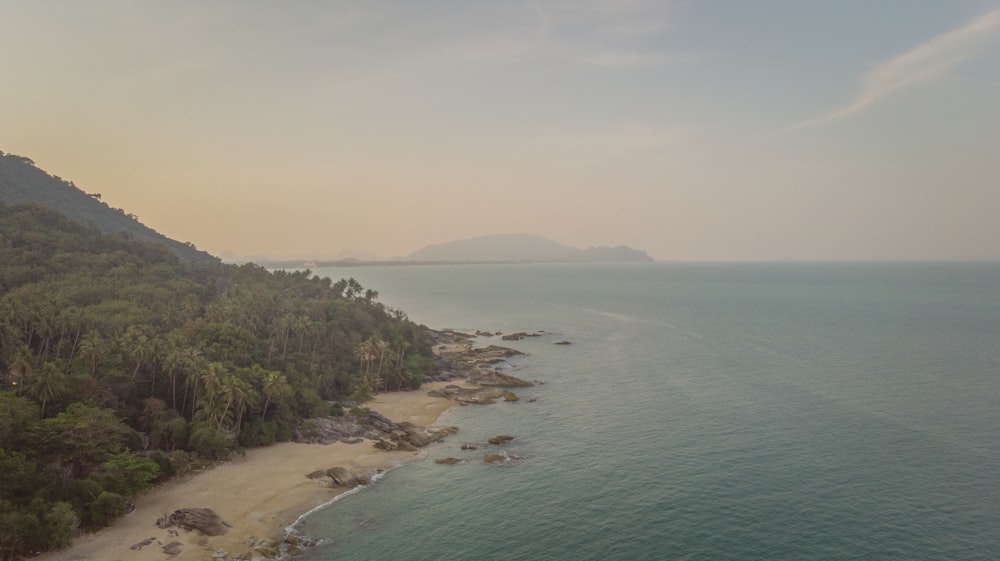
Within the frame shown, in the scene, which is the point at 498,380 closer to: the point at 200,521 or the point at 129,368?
the point at 129,368

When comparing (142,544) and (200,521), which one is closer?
(142,544)

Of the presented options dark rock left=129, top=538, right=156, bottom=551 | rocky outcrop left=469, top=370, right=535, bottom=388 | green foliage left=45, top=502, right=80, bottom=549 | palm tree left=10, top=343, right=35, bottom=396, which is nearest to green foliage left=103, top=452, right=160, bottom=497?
green foliage left=45, top=502, right=80, bottom=549

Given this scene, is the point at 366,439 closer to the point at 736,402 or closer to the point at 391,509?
the point at 391,509

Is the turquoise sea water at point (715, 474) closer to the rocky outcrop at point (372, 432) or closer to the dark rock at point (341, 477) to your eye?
the dark rock at point (341, 477)

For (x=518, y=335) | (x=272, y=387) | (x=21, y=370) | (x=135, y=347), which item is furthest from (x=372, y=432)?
(x=518, y=335)

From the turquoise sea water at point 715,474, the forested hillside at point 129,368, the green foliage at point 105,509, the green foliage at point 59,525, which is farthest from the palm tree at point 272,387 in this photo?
the green foliage at point 59,525

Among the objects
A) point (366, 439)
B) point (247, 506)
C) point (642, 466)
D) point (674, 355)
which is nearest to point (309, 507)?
point (247, 506)
